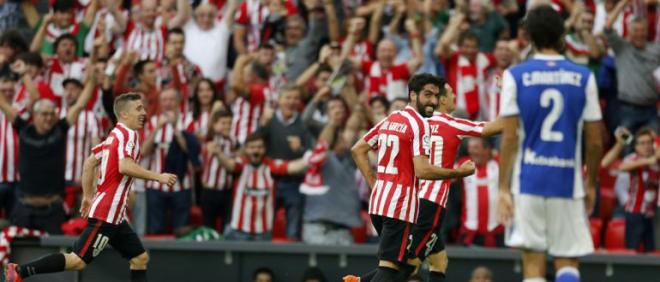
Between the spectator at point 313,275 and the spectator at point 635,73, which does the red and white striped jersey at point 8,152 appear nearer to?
the spectator at point 313,275

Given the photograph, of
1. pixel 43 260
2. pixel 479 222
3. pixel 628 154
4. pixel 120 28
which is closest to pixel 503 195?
pixel 43 260

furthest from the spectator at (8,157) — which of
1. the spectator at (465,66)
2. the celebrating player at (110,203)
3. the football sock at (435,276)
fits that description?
the football sock at (435,276)

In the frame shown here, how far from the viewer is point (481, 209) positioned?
47.7 ft

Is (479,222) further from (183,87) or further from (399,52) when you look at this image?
(183,87)

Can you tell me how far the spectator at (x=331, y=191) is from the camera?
14.9 metres

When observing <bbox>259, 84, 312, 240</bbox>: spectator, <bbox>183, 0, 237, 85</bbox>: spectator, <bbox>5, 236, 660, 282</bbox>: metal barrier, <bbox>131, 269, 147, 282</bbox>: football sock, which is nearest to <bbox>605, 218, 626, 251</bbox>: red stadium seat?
<bbox>5, 236, 660, 282</bbox>: metal barrier

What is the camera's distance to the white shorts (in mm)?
8453

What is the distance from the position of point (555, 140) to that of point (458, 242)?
6456 millimetres

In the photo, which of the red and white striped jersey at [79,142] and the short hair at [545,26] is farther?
the red and white striped jersey at [79,142]

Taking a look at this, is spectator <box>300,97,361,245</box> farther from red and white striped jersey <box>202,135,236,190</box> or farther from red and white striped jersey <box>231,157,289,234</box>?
red and white striped jersey <box>202,135,236,190</box>

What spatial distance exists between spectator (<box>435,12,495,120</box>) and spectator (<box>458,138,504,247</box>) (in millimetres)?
1560

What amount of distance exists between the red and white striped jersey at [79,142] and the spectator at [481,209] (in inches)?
184

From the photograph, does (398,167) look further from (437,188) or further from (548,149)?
(548,149)

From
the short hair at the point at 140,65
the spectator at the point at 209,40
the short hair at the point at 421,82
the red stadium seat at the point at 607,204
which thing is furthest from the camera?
the spectator at the point at 209,40
